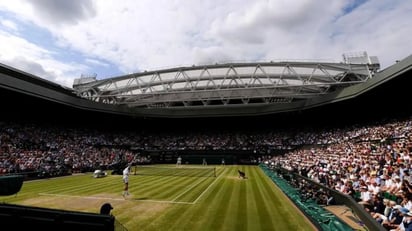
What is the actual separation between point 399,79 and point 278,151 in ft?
73.0

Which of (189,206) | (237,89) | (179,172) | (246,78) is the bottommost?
(189,206)

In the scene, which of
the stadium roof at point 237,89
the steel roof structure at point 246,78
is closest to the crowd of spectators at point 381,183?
the stadium roof at point 237,89

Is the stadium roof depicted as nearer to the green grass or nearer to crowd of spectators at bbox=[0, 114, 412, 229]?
crowd of spectators at bbox=[0, 114, 412, 229]

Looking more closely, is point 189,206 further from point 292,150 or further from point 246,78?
point 246,78

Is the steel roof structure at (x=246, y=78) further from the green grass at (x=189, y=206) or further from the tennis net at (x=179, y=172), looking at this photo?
the green grass at (x=189, y=206)

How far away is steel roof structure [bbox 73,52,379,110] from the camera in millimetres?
42594

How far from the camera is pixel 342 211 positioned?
37.1 feet

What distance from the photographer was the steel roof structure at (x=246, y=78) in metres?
42.6

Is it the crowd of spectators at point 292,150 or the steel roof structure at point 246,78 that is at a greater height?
the steel roof structure at point 246,78

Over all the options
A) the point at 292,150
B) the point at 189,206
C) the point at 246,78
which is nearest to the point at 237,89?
the point at 246,78

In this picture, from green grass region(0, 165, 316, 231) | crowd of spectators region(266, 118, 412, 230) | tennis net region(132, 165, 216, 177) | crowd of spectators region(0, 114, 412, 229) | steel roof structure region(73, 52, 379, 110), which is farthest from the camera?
steel roof structure region(73, 52, 379, 110)

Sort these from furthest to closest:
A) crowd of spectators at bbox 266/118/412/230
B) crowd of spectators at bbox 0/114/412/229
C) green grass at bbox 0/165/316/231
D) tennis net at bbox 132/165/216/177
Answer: tennis net at bbox 132/165/216/177, crowd of spectators at bbox 0/114/412/229, green grass at bbox 0/165/316/231, crowd of spectators at bbox 266/118/412/230

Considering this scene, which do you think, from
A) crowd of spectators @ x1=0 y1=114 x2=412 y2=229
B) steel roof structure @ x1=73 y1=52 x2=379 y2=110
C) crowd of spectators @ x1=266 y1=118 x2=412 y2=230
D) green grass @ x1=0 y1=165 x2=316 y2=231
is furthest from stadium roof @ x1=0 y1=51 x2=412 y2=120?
green grass @ x1=0 y1=165 x2=316 y2=231

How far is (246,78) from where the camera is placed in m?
48.1
